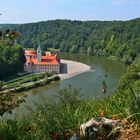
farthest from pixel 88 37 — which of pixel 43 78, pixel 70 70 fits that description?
pixel 43 78

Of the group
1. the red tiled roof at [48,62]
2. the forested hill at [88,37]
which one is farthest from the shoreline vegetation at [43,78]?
the forested hill at [88,37]

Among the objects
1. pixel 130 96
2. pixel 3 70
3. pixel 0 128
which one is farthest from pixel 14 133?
pixel 3 70

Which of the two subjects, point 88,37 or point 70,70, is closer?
point 70,70

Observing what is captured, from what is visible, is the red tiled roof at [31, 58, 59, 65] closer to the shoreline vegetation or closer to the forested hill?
the shoreline vegetation

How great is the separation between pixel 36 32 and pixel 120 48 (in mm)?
47877

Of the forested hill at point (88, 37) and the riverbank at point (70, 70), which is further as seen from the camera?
the forested hill at point (88, 37)

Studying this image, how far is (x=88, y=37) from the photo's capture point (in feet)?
307

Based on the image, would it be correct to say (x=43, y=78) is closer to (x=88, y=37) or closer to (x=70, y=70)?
(x=70, y=70)

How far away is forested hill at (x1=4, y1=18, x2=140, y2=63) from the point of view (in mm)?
70356

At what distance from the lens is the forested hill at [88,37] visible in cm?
7036

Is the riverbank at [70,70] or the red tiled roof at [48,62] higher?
the red tiled roof at [48,62]

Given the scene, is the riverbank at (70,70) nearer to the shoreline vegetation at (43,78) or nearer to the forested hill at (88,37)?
the shoreline vegetation at (43,78)

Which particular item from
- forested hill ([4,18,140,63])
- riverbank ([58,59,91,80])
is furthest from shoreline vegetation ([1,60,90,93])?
forested hill ([4,18,140,63])

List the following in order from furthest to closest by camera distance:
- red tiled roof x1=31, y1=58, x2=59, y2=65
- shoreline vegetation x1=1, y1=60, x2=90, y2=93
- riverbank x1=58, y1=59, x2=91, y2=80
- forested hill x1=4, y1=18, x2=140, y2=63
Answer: forested hill x1=4, y1=18, x2=140, y2=63
red tiled roof x1=31, y1=58, x2=59, y2=65
riverbank x1=58, y1=59, x2=91, y2=80
shoreline vegetation x1=1, y1=60, x2=90, y2=93
